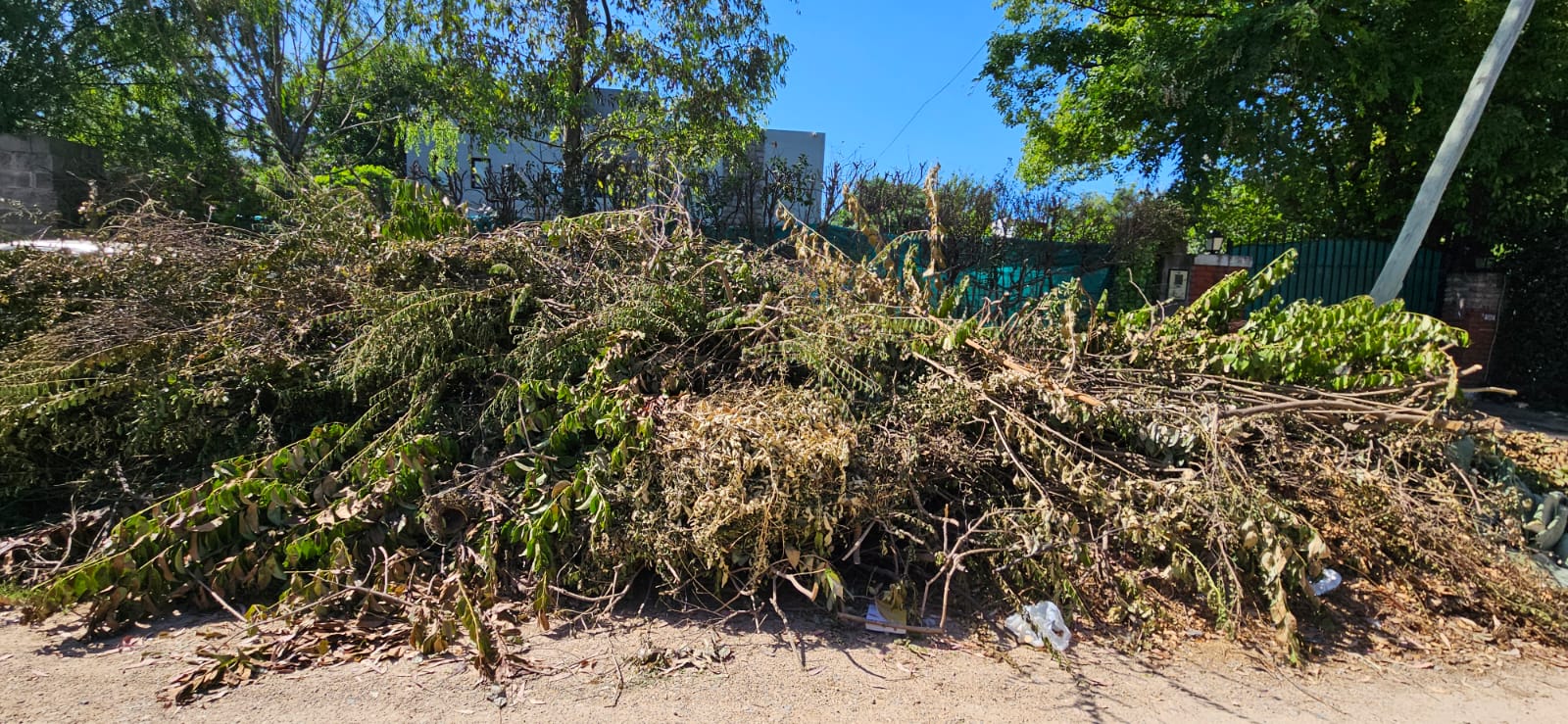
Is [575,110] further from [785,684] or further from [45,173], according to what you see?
[785,684]

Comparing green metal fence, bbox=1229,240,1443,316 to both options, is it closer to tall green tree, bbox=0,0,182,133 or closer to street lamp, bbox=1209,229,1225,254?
street lamp, bbox=1209,229,1225,254

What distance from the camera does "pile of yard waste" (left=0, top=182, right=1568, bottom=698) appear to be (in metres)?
3.18

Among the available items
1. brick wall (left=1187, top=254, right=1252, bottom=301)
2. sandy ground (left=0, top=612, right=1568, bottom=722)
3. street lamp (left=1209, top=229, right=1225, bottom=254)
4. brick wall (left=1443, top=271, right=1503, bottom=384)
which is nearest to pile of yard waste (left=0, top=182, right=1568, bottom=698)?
sandy ground (left=0, top=612, right=1568, bottom=722)

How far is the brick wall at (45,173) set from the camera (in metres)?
7.66

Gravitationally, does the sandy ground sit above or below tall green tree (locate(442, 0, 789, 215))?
below

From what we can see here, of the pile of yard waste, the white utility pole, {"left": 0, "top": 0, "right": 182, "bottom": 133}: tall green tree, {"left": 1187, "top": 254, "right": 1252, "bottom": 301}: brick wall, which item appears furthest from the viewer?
{"left": 1187, "top": 254, "right": 1252, "bottom": 301}: brick wall

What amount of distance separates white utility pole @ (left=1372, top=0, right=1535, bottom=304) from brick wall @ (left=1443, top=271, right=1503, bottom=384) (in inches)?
156

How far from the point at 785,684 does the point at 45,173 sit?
965 centimetres

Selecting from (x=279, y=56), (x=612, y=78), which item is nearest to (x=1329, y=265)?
(x=612, y=78)

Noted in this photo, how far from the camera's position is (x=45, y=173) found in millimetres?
7855

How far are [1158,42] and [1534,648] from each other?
27.8ft

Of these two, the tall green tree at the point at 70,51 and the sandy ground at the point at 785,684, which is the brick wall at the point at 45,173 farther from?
the sandy ground at the point at 785,684

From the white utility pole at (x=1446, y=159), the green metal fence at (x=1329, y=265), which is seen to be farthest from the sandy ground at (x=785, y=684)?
the green metal fence at (x=1329, y=265)

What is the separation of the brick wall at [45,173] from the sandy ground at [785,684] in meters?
7.02
